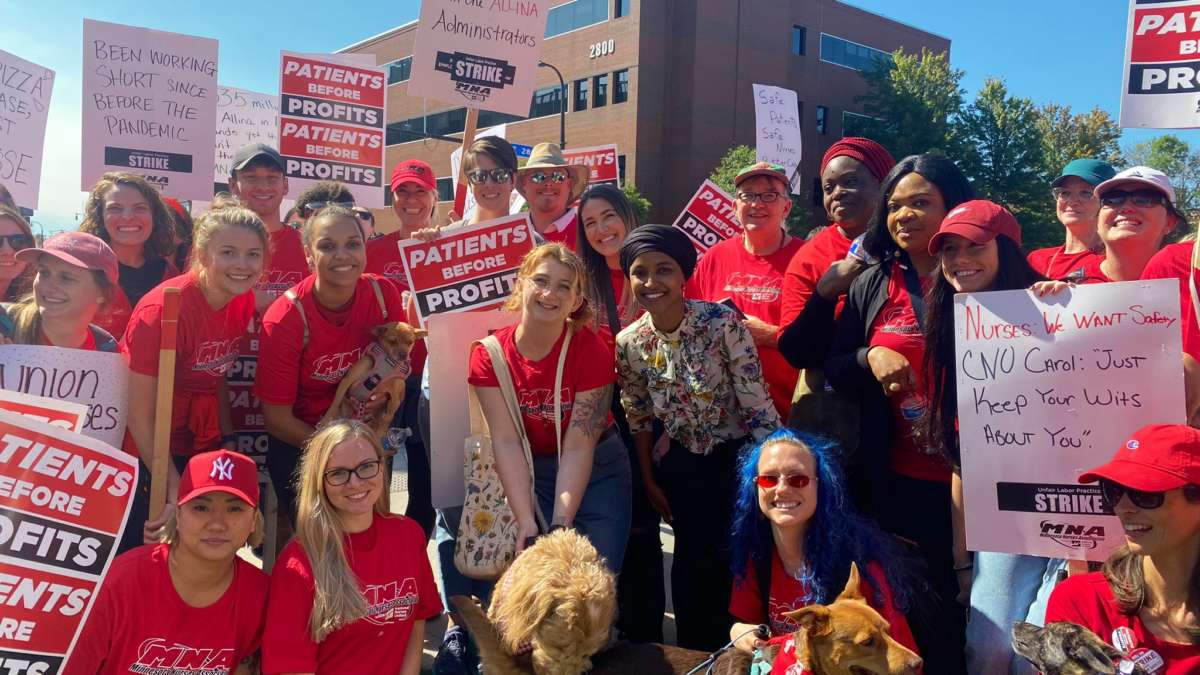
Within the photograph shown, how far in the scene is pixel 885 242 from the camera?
3.26 m

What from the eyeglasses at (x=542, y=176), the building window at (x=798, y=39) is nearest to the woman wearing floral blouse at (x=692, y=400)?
the eyeglasses at (x=542, y=176)

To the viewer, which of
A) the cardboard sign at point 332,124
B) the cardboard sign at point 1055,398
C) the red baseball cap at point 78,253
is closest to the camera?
the cardboard sign at point 1055,398

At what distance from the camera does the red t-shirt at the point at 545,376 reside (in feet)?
11.4

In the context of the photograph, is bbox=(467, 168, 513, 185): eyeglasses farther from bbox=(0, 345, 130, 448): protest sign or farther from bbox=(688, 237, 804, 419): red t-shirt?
bbox=(0, 345, 130, 448): protest sign

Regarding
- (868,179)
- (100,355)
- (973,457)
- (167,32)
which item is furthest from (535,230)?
(167,32)

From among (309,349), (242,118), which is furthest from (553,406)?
(242,118)

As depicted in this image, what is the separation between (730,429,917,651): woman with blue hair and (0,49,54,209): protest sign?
619cm

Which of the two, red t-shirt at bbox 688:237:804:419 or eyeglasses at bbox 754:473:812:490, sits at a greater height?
red t-shirt at bbox 688:237:804:419

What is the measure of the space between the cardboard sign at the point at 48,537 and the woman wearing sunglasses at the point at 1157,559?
10.9ft

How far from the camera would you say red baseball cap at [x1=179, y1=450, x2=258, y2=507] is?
2826 millimetres

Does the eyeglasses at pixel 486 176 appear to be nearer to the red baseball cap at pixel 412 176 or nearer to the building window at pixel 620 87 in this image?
the red baseball cap at pixel 412 176

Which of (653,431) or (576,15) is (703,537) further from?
(576,15)

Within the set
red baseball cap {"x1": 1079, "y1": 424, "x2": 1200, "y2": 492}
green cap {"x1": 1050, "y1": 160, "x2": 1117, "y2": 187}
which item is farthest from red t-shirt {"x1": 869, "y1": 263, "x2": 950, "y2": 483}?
green cap {"x1": 1050, "y1": 160, "x2": 1117, "y2": 187}

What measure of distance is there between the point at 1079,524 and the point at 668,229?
1.91 m
